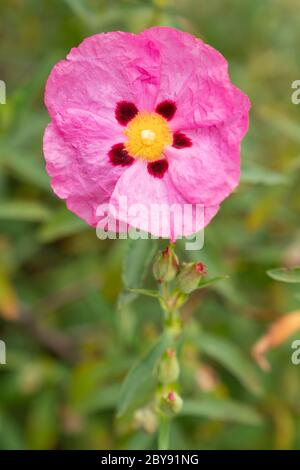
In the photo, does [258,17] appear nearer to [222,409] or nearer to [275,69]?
[275,69]

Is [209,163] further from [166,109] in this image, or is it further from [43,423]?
[43,423]

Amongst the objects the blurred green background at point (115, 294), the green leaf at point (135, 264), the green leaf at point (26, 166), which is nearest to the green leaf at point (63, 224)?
the blurred green background at point (115, 294)

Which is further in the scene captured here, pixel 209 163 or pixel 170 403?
pixel 170 403

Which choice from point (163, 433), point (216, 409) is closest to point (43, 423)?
point (216, 409)

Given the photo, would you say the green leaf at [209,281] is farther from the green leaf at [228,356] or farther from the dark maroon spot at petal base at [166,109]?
the green leaf at [228,356]

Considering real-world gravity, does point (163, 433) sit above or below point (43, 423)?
below
